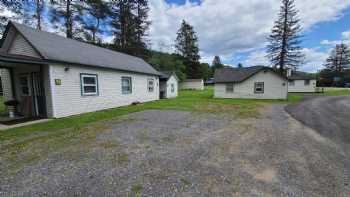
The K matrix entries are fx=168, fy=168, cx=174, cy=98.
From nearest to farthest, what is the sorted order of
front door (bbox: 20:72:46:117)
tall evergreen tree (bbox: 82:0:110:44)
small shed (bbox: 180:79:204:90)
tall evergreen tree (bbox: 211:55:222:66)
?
front door (bbox: 20:72:46:117)
tall evergreen tree (bbox: 82:0:110:44)
small shed (bbox: 180:79:204:90)
tall evergreen tree (bbox: 211:55:222:66)

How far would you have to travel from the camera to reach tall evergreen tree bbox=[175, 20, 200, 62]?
43094 millimetres

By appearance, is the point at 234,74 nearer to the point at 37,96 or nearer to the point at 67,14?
the point at 37,96

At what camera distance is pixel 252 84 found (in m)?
18.6

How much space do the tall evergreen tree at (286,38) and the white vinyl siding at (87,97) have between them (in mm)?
20981

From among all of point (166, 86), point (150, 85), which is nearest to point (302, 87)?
point (166, 86)

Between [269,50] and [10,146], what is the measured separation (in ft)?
93.7

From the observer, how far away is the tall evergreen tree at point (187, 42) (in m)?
43.1

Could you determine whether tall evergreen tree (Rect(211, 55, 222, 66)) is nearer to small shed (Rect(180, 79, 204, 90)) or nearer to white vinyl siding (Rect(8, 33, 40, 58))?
small shed (Rect(180, 79, 204, 90))

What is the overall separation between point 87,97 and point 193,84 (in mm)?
33383

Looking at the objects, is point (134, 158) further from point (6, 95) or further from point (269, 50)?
point (269, 50)

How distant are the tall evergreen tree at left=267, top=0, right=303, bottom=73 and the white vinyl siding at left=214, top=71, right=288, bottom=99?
27.5ft

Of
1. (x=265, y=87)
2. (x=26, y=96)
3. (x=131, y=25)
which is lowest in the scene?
(x=26, y=96)

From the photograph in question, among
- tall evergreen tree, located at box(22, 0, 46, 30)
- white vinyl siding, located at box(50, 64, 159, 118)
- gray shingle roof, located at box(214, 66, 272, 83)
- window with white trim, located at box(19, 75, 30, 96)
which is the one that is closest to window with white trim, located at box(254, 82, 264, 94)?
gray shingle roof, located at box(214, 66, 272, 83)

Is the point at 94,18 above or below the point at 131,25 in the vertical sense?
below
